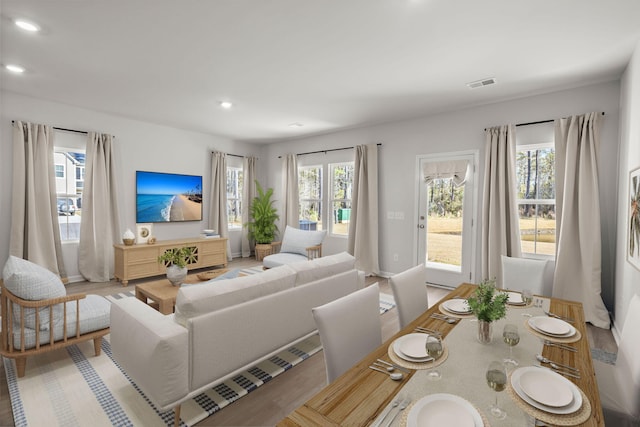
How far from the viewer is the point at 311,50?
114 inches

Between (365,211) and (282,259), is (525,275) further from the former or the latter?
(282,259)

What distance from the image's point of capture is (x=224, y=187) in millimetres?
6551

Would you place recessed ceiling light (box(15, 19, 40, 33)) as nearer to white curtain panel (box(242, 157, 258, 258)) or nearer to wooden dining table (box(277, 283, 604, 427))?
wooden dining table (box(277, 283, 604, 427))

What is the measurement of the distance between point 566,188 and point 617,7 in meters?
1.95

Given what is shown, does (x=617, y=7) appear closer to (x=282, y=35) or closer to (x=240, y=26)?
(x=282, y=35)

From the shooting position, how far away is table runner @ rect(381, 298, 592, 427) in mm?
1069

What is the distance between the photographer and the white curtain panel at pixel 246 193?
7.10 meters

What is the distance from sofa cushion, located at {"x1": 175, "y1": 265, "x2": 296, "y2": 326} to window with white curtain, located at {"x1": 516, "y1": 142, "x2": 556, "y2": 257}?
3336 millimetres

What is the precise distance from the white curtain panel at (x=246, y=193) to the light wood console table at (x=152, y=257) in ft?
3.89

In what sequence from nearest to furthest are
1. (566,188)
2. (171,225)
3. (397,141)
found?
(566,188) < (397,141) < (171,225)

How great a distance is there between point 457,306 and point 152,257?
4696 mm

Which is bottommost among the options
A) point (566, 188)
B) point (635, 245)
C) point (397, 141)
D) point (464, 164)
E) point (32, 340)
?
point (32, 340)

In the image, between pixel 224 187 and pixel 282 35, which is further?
pixel 224 187

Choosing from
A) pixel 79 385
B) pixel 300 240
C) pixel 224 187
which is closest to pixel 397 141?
pixel 300 240
